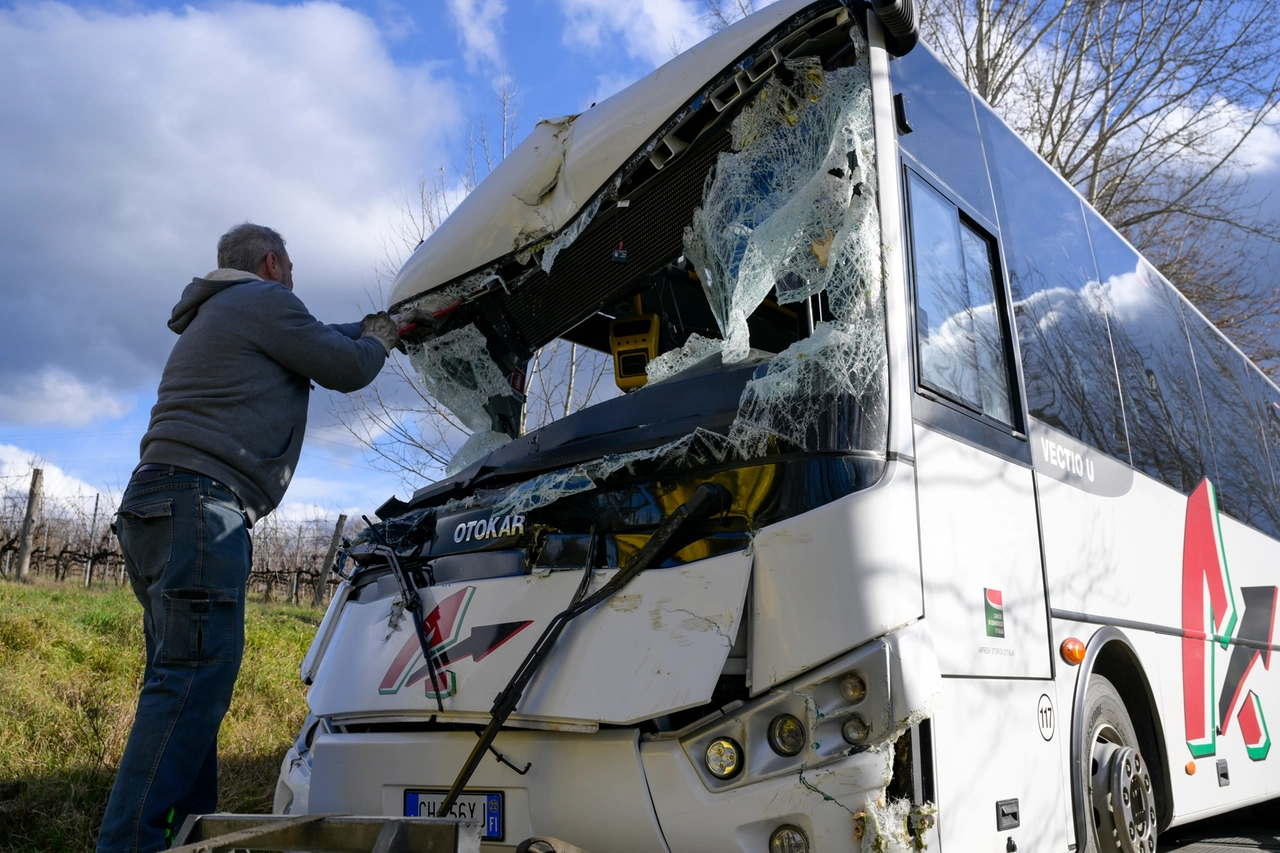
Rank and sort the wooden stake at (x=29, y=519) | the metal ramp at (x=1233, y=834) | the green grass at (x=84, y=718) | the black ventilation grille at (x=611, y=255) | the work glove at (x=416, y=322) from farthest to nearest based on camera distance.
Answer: the wooden stake at (x=29, y=519) < the metal ramp at (x=1233, y=834) < the green grass at (x=84, y=718) < the work glove at (x=416, y=322) < the black ventilation grille at (x=611, y=255)

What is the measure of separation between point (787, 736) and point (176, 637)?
1.83 meters

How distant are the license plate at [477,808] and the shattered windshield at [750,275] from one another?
0.86 meters

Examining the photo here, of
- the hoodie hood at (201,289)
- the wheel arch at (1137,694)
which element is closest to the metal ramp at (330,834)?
the hoodie hood at (201,289)

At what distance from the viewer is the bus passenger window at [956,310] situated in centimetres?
300

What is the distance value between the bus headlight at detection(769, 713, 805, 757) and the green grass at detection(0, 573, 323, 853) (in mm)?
3667

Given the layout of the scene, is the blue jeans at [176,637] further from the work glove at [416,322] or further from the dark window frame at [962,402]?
the dark window frame at [962,402]

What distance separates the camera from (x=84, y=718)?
600 cm

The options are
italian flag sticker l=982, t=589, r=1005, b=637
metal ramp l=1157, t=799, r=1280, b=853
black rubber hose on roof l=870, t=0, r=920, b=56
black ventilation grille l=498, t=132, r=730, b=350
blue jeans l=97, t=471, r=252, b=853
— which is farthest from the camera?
metal ramp l=1157, t=799, r=1280, b=853

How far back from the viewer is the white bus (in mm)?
2441

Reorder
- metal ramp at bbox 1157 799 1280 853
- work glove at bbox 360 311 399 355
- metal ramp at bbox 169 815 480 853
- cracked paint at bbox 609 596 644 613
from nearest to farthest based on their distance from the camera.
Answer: metal ramp at bbox 169 815 480 853, cracked paint at bbox 609 596 644 613, work glove at bbox 360 311 399 355, metal ramp at bbox 1157 799 1280 853

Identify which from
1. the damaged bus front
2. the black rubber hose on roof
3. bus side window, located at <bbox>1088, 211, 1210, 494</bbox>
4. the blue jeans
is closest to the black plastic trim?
the damaged bus front

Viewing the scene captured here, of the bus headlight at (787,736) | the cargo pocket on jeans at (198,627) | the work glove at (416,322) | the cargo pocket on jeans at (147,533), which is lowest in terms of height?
the bus headlight at (787,736)

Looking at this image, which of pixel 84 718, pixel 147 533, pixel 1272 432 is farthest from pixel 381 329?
pixel 1272 432

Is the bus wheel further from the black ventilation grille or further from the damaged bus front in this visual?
the black ventilation grille
